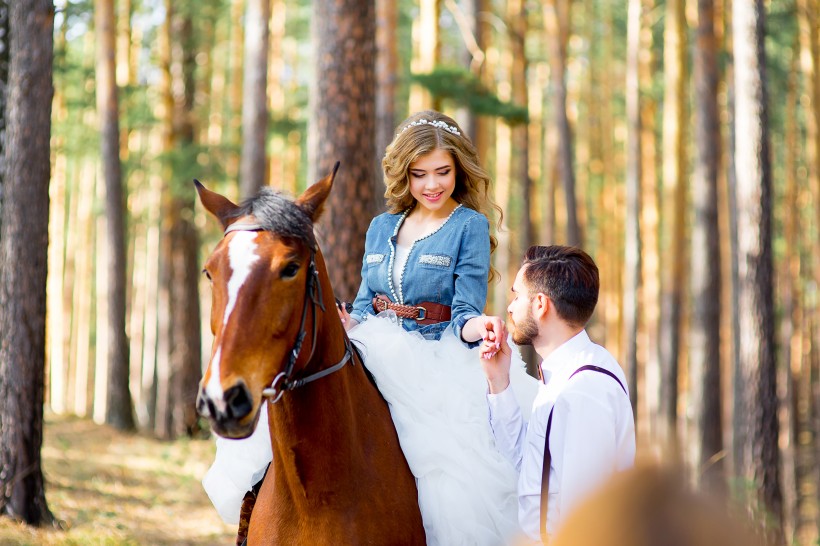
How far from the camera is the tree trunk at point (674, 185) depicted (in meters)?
17.2

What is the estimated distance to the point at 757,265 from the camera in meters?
9.74

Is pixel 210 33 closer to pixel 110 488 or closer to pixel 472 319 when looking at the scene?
pixel 110 488

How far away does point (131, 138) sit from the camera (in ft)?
86.3

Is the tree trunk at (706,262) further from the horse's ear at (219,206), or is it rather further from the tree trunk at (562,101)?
the horse's ear at (219,206)

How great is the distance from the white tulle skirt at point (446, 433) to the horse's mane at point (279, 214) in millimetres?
947

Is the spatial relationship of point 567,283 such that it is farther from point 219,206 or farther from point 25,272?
point 25,272

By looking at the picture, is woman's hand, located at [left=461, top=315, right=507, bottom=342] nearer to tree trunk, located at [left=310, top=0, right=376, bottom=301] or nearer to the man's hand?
the man's hand

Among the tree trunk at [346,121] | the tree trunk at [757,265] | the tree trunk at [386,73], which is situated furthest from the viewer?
the tree trunk at [386,73]

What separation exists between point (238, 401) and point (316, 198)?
3.02 feet

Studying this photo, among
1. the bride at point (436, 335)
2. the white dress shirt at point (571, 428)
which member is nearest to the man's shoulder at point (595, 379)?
the white dress shirt at point (571, 428)

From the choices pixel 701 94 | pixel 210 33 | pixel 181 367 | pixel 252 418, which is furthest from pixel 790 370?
pixel 252 418

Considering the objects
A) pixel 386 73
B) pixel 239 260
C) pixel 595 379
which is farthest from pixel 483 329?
pixel 386 73

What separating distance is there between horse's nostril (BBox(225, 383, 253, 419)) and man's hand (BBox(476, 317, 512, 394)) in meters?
1.09

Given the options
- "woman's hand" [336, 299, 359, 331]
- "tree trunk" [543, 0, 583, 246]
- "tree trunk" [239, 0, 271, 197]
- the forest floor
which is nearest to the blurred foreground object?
"woman's hand" [336, 299, 359, 331]
